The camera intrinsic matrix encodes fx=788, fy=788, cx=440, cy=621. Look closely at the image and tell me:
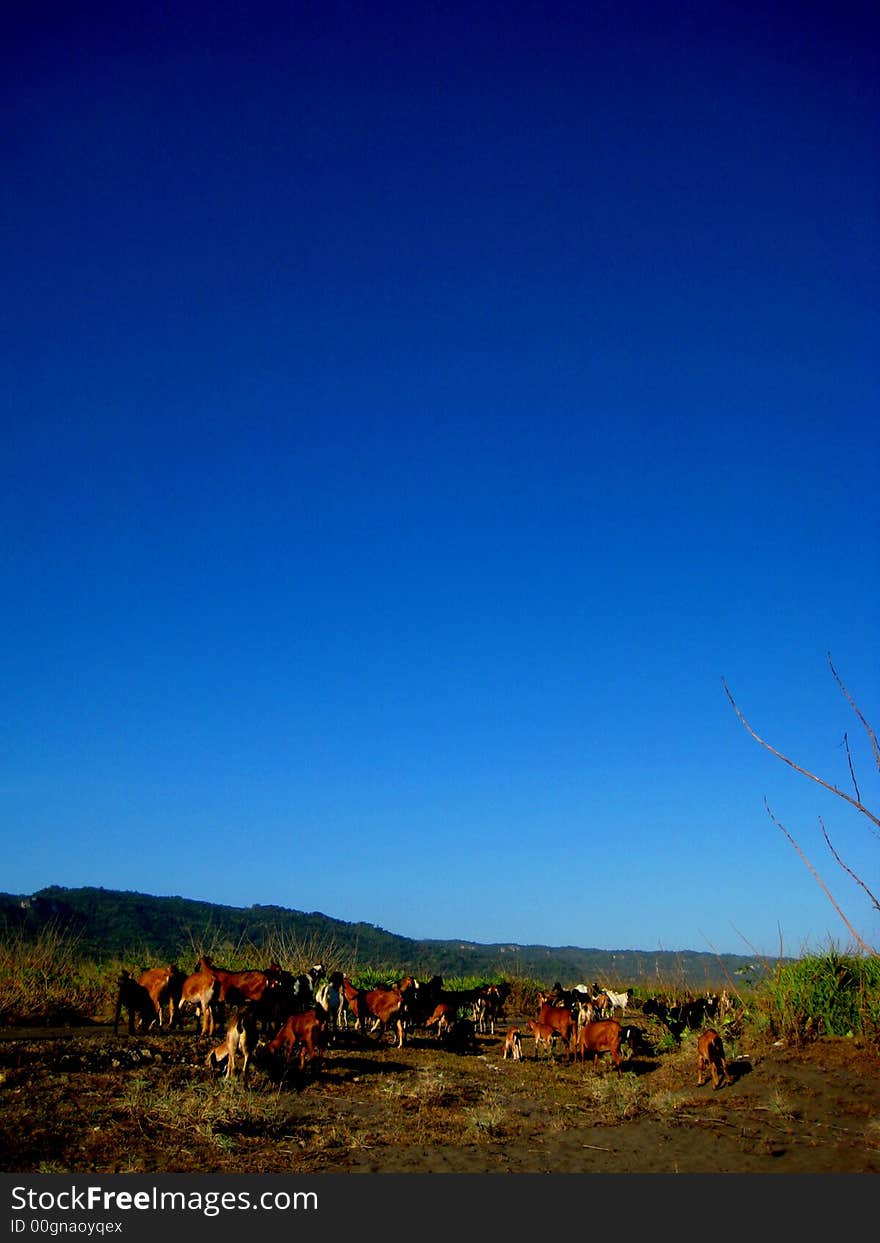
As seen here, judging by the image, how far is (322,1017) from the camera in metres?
11.2

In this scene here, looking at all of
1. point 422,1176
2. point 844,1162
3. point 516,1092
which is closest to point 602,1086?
point 516,1092

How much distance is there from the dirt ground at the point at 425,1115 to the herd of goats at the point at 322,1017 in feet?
1.44

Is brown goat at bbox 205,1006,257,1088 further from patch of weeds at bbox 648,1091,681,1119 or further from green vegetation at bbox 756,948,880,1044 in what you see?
green vegetation at bbox 756,948,880,1044

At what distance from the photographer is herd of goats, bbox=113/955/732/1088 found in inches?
420

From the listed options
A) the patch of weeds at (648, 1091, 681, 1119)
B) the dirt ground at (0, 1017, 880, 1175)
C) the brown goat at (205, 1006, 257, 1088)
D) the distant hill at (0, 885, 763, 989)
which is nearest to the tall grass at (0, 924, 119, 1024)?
the dirt ground at (0, 1017, 880, 1175)

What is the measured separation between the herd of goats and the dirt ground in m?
0.44

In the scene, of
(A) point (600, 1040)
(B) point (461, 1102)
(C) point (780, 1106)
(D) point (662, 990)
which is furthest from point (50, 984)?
(D) point (662, 990)

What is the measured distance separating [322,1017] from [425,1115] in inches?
101

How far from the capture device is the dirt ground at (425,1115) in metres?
7.48

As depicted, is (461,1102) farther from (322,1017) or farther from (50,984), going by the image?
(50,984)

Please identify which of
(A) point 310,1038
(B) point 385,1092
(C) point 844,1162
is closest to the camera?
(C) point 844,1162

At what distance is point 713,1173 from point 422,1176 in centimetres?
272

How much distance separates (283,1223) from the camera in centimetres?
607

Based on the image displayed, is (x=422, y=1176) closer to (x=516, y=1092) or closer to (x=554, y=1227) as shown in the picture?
(x=554, y=1227)
